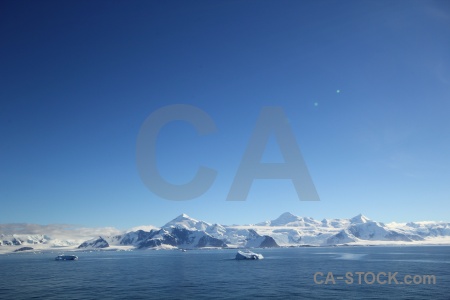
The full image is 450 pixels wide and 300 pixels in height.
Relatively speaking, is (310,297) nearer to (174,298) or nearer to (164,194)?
(174,298)

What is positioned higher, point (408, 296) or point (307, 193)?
point (307, 193)

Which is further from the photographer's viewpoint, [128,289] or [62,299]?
[128,289]

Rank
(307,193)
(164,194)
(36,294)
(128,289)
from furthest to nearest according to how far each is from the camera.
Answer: (128,289), (36,294), (307,193), (164,194)

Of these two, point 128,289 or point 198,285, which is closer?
point 128,289

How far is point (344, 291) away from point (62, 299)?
208 feet

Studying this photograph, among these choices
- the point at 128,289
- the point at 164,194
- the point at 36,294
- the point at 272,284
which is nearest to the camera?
the point at 164,194

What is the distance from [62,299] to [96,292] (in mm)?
9251

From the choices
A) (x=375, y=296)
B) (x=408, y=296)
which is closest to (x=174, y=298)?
(x=375, y=296)

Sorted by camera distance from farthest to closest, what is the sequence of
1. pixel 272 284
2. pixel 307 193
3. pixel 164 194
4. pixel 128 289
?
pixel 272 284, pixel 128 289, pixel 307 193, pixel 164 194

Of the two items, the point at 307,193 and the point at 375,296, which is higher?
the point at 307,193

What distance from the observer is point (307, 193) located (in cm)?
6819

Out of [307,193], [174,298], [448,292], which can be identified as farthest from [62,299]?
[448,292]

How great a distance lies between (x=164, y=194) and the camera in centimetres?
6369

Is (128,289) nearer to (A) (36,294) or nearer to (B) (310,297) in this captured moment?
(A) (36,294)
